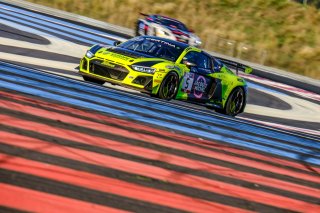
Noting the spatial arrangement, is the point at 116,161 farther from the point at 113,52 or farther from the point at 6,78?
the point at 113,52

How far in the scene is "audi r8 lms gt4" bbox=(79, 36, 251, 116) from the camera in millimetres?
13859

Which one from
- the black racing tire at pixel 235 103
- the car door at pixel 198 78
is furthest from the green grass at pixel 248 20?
the car door at pixel 198 78

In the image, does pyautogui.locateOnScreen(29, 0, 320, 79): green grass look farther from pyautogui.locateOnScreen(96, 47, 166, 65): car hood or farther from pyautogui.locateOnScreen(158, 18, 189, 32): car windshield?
pyautogui.locateOnScreen(96, 47, 166, 65): car hood

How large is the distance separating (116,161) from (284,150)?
4280 mm

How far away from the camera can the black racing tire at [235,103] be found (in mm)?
16000

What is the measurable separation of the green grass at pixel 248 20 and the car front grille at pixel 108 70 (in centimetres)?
2640

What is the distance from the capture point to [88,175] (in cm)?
584

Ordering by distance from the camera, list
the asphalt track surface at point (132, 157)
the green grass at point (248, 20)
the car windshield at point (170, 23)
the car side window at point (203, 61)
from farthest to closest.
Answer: the green grass at point (248, 20), the car windshield at point (170, 23), the car side window at point (203, 61), the asphalt track surface at point (132, 157)

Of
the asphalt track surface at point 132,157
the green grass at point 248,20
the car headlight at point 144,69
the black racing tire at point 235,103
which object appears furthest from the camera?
the green grass at point 248,20

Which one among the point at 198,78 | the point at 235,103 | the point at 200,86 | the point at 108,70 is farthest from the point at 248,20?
the point at 108,70

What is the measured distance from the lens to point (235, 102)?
16.4 metres

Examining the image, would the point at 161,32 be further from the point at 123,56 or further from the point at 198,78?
the point at 123,56

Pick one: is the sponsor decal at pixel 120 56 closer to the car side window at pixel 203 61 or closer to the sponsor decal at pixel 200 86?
the sponsor decal at pixel 200 86

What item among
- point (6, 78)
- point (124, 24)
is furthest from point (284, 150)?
point (124, 24)
